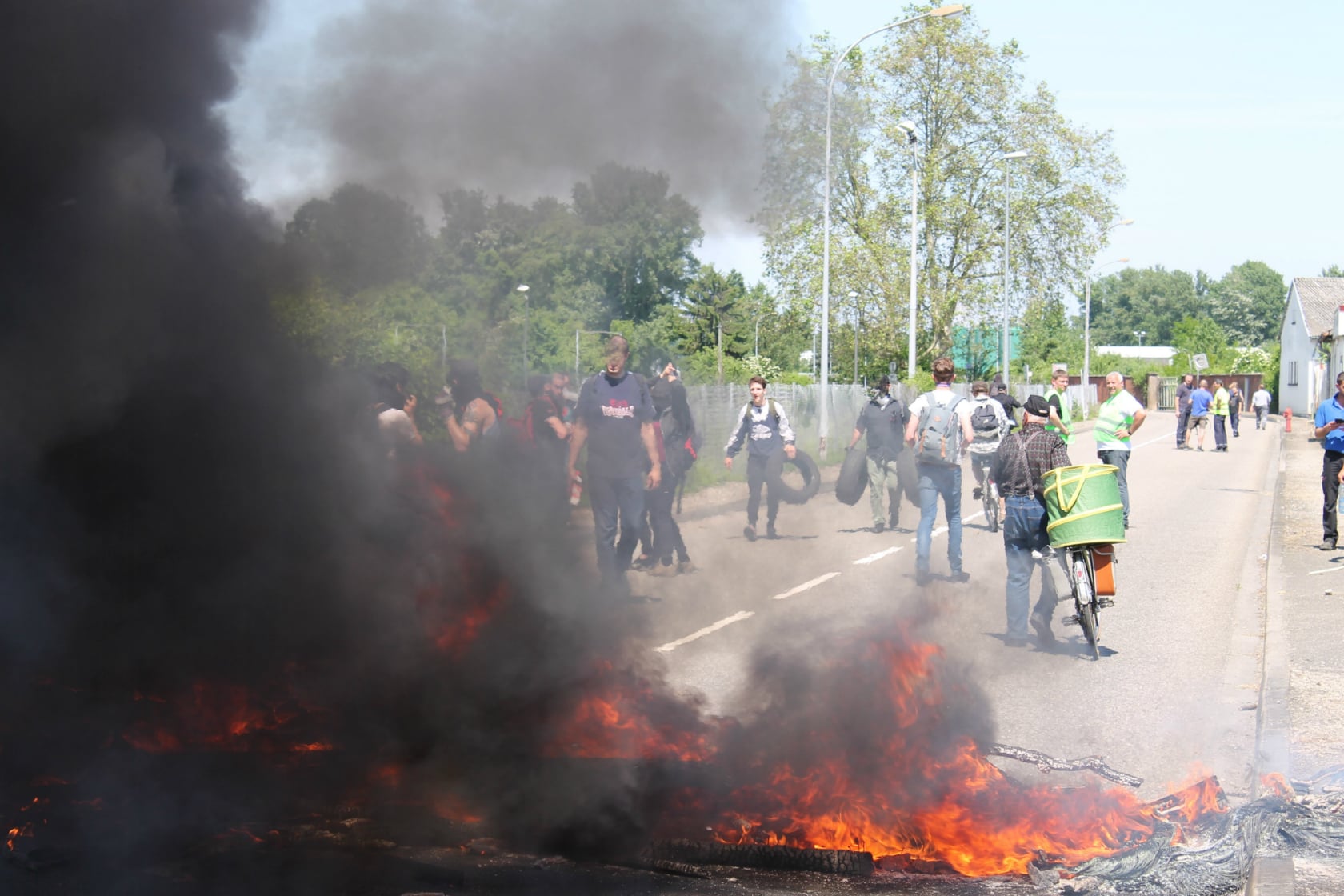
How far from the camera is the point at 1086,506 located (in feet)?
23.9

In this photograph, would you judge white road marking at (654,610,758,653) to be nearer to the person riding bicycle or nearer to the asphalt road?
the asphalt road

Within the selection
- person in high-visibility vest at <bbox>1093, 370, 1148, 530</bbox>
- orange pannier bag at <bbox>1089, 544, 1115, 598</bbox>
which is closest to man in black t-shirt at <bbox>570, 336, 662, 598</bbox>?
orange pannier bag at <bbox>1089, 544, 1115, 598</bbox>

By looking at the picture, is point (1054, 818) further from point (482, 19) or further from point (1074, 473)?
point (482, 19)

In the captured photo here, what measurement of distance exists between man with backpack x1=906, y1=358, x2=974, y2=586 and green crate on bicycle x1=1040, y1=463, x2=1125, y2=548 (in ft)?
6.86

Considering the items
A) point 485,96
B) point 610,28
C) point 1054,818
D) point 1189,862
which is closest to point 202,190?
point 485,96

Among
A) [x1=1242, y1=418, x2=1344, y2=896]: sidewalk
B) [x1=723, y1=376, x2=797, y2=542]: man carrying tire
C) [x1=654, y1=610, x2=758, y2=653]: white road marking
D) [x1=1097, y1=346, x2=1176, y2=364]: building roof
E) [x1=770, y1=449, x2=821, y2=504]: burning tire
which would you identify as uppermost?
[x1=1097, y1=346, x2=1176, y2=364]: building roof

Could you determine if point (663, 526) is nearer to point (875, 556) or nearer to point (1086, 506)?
point (875, 556)

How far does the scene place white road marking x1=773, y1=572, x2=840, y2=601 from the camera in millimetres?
8245

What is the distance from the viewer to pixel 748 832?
4.32m

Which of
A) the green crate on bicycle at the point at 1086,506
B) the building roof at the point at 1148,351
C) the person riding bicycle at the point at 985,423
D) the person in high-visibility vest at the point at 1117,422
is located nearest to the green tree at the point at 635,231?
the green crate on bicycle at the point at 1086,506

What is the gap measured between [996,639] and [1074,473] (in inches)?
48.9

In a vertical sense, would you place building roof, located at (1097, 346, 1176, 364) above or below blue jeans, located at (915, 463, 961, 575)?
above

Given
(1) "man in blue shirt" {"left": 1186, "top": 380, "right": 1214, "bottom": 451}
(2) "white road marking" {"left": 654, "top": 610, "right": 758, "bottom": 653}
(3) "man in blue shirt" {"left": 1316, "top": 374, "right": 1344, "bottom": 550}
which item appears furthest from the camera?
(1) "man in blue shirt" {"left": 1186, "top": 380, "right": 1214, "bottom": 451}

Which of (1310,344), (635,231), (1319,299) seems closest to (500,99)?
(635,231)
